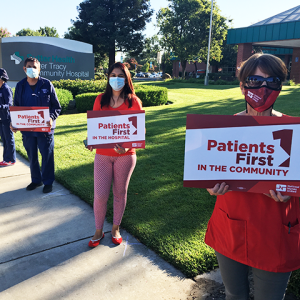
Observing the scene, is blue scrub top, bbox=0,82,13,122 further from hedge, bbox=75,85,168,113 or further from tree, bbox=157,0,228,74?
tree, bbox=157,0,228,74

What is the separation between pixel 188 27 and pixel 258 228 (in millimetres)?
45362

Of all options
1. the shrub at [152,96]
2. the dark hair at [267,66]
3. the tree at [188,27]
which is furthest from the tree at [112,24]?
the dark hair at [267,66]

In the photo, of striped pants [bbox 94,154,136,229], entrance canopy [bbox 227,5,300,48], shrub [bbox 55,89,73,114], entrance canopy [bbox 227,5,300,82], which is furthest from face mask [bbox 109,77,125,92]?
entrance canopy [bbox 227,5,300,48]

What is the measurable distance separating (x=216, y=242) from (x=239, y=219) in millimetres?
238

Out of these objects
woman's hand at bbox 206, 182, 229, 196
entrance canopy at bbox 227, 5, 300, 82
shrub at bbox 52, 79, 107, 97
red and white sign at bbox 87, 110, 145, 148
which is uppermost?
entrance canopy at bbox 227, 5, 300, 82

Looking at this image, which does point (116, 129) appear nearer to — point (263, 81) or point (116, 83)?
point (116, 83)

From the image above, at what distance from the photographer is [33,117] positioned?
4.72 meters

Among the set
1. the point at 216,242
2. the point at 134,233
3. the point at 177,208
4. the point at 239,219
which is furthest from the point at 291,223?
the point at 177,208

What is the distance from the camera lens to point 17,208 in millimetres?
4469

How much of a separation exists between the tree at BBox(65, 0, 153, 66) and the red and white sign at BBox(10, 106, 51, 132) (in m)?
30.6

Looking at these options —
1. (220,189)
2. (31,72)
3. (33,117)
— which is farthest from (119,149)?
(31,72)

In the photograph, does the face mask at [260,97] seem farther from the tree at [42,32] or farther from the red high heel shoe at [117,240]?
the tree at [42,32]

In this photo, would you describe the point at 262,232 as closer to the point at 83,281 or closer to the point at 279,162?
the point at 279,162

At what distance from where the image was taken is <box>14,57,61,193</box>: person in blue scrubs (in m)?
4.73
